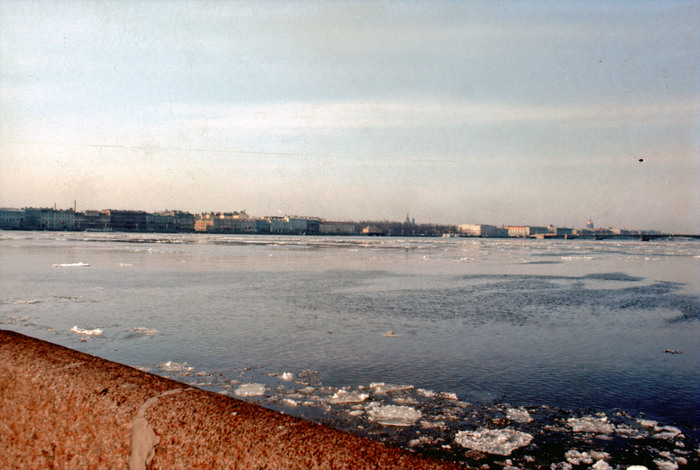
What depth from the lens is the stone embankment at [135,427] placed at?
150 centimetres

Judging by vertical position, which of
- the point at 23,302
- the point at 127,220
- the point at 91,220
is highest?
the point at 127,220

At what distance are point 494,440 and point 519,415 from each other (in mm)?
679

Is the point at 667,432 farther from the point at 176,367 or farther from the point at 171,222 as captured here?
the point at 171,222

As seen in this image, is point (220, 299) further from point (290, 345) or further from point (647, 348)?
point (647, 348)

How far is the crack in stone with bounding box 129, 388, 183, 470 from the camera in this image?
1.67 meters

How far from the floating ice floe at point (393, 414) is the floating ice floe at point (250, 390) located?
3.62 ft

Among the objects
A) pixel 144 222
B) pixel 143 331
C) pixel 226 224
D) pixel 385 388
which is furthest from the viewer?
pixel 226 224

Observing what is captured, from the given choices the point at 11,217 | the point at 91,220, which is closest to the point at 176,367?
the point at 11,217

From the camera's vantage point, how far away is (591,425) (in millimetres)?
4762

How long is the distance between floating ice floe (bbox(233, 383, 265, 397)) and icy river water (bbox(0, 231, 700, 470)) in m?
0.02

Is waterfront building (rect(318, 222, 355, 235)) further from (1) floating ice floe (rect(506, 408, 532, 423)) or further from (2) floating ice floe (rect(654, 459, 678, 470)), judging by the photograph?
(2) floating ice floe (rect(654, 459, 678, 470))

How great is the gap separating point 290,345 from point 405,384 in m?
2.20

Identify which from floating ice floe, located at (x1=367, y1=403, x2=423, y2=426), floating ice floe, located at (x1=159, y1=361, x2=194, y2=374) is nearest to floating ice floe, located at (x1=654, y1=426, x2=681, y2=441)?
floating ice floe, located at (x1=367, y1=403, x2=423, y2=426)

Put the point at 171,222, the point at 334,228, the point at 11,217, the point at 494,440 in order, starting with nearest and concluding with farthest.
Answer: the point at 494,440 < the point at 11,217 < the point at 171,222 < the point at 334,228
